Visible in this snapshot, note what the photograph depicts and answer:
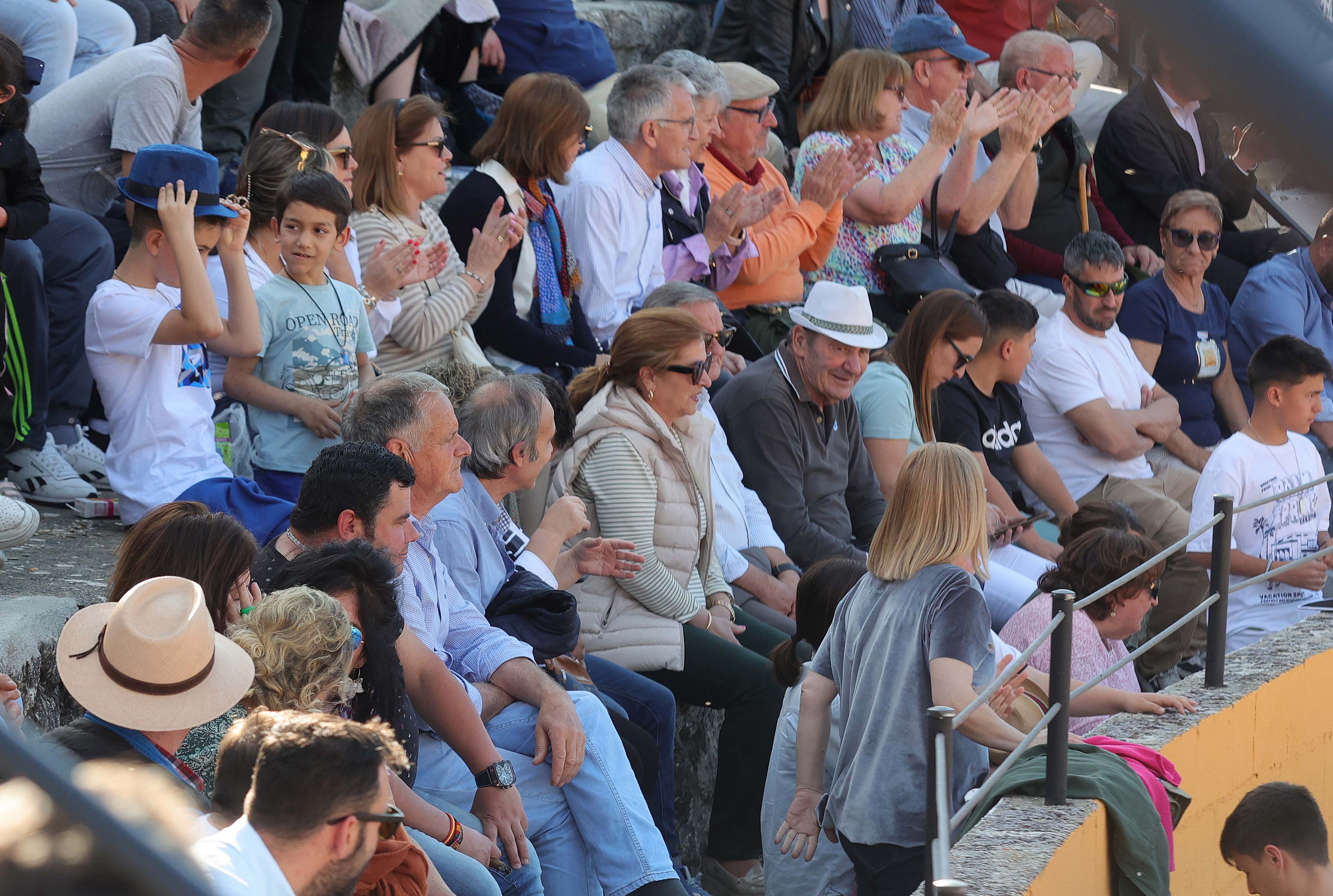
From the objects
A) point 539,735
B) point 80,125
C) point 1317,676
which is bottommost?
point 80,125

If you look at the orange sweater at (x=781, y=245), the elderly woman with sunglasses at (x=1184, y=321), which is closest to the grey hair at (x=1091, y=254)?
the elderly woman with sunglasses at (x=1184, y=321)

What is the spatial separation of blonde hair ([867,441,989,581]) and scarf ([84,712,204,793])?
65.9 inches

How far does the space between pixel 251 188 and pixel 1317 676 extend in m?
3.81

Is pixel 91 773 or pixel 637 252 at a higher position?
pixel 91 773

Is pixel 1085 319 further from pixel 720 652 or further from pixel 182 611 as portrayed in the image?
pixel 182 611

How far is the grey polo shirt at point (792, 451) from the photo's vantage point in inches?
209

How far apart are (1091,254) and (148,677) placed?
521 cm

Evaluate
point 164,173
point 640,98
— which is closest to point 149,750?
point 164,173

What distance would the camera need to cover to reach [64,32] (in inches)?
205

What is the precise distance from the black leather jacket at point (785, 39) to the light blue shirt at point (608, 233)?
7.78 ft

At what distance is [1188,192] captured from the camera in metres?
7.23

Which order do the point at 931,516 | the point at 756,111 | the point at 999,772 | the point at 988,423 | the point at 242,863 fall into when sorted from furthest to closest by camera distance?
the point at 756,111 < the point at 988,423 < the point at 931,516 < the point at 999,772 < the point at 242,863

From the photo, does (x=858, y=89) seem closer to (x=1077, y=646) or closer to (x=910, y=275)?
(x=910, y=275)

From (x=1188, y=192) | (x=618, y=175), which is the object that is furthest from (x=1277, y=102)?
(x=1188, y=192)
